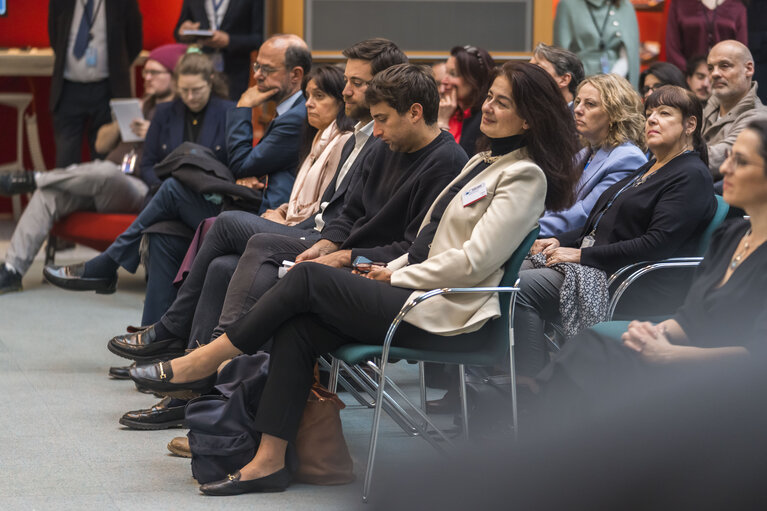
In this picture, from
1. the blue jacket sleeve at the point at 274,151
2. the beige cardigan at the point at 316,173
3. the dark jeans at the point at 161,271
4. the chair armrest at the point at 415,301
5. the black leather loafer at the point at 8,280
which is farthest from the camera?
the black leather loafer at the point at 8,280

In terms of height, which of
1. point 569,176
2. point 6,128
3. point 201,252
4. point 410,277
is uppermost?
point 569,176

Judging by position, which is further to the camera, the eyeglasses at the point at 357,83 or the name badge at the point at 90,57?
the name badge at the point at 90,57

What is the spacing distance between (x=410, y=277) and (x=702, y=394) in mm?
2070

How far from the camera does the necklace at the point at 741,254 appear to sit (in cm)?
240

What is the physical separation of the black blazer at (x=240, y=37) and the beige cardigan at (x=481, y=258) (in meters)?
4.20

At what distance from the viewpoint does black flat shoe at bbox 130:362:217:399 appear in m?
2.92

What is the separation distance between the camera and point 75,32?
24.3 ft

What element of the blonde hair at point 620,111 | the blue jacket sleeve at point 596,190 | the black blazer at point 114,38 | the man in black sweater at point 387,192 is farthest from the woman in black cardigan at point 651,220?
the black blazer at point 114,38

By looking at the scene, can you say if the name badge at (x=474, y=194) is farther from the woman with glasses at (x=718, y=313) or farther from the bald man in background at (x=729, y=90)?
the bald man in background at (x=729, y=90)

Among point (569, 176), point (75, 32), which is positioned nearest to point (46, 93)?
point (75, 32)

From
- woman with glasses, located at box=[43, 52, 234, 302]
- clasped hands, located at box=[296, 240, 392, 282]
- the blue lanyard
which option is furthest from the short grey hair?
the blue lanyard

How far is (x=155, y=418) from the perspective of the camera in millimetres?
3354

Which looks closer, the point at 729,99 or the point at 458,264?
the point at 458,264

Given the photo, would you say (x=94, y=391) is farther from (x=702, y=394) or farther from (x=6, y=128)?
(x=6, y=128)
